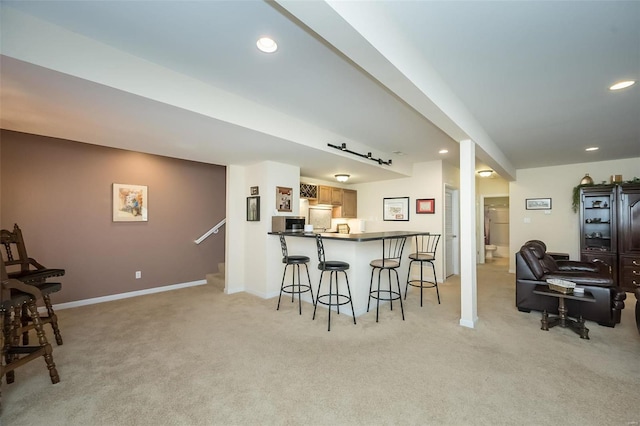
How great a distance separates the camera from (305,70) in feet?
7.47

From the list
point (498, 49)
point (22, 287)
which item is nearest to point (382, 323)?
point (498, 49)

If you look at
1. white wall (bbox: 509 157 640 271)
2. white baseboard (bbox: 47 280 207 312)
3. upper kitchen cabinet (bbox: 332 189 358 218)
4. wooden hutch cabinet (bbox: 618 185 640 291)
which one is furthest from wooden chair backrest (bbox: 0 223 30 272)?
wooden hutch cabinet (bbox: 618 185 640 291)

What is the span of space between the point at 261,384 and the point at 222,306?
2.11m

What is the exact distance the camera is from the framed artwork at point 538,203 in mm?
5977

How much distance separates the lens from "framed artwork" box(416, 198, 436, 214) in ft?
18.4

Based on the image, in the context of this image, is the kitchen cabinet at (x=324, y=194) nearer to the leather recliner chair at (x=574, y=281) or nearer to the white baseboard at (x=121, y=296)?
the white baseboard at (x=121, y=296)

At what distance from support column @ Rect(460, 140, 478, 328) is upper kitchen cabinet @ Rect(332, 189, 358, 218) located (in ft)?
11.6

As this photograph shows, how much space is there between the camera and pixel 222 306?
13.1ft

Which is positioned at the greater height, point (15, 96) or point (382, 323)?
point (15, 96)

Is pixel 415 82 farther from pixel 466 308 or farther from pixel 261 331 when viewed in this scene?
pixel 261 331

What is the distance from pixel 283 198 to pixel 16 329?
3.27 m

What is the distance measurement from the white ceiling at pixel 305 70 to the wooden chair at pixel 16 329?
1.45 meters

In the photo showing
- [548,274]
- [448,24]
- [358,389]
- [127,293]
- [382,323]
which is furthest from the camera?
[127,293]

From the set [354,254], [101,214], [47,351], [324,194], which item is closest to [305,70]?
[354,254]
